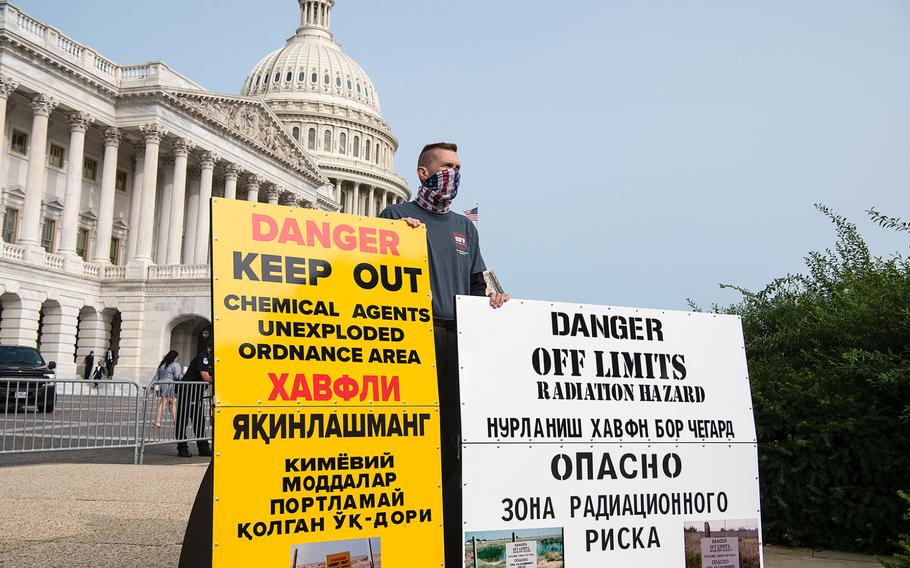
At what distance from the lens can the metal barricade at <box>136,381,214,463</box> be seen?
12555mm

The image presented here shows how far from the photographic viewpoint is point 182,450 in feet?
42.7

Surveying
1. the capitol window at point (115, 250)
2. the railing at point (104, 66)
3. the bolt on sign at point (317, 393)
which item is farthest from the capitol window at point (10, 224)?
the bolt on sign at point (317, 393)

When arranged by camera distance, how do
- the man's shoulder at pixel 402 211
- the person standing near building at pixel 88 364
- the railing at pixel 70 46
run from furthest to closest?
the person standing near building at pixel 88 364, the railing at pixel 70 46, the man's shoulder at pixel 402 211

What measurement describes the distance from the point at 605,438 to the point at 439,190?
1.57 metres

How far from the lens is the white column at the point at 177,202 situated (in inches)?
1794

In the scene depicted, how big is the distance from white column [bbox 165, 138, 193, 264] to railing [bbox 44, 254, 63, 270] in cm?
649

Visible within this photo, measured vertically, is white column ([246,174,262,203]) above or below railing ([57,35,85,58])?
below

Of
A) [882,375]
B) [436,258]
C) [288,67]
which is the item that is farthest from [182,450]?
[288,67]

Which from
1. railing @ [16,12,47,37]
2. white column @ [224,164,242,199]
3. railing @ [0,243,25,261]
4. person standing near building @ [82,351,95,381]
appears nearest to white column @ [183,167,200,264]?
white column @ [224,164,242,199]

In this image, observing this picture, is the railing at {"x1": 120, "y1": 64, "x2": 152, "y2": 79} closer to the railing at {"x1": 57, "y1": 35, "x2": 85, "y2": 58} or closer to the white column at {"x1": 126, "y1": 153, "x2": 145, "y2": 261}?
the railing at {"x1": 57, "y1": 35, "x2": 85, "y2": 58}

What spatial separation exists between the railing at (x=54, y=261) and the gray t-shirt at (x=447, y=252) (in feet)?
126

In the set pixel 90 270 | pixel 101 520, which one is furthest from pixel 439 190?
pixel 90 270

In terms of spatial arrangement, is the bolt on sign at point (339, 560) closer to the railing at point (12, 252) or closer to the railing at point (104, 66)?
the railing at point (12, 252)

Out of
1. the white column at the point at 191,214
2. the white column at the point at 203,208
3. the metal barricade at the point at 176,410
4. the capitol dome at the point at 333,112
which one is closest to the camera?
the metal barricade at the point at 176,410
